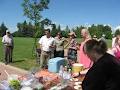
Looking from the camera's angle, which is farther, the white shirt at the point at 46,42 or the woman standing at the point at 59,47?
the woman standing at the point at 59,47

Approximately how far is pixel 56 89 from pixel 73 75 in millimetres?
871

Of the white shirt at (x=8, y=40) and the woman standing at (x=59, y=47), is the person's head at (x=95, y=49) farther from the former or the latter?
the white shirt at (x=8, y=40)

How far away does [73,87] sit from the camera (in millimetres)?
5230

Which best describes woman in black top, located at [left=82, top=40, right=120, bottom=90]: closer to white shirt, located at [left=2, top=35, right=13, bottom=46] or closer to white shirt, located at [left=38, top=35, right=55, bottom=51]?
white shirt, located at [left=38, top=35, right=55, bottom=51]

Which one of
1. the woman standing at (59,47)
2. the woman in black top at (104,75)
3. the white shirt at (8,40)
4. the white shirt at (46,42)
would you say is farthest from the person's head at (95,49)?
the white shirt at (8,40)

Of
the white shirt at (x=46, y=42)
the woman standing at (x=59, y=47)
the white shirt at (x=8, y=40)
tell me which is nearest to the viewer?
the white shirt at (x=46, y=42)

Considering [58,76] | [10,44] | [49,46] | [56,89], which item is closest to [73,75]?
[58,76]

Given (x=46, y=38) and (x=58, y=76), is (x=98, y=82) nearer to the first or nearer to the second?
(x=58, y=76)

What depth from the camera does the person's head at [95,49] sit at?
4.23 m

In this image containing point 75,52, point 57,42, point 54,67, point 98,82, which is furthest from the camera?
point 57,42

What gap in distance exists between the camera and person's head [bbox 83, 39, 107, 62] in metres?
4.23

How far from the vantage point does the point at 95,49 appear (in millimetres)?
4250

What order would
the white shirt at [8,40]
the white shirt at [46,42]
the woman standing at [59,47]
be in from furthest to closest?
1. the white shirt at [8,40]
2. the woman standing at [59,47]
3. the white shirt at [46,42]

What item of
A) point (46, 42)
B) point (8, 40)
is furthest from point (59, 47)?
point (8, 40)
